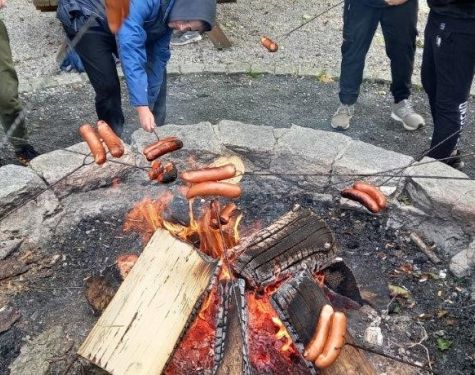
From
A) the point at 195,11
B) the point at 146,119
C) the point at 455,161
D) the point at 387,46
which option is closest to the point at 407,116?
the point at 387,46

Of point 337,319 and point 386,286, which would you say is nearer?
point 337,319

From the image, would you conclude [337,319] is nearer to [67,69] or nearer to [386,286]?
[386,286]

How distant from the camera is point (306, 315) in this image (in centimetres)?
285

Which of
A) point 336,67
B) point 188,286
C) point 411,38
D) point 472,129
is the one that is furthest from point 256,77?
point 188,286

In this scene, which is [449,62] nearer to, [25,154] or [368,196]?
[368,196]

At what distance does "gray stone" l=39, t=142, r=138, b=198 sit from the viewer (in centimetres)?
379

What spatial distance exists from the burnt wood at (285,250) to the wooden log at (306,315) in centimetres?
15

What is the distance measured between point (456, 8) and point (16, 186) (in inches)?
137

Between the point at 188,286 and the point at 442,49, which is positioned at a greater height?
the point at 442,49

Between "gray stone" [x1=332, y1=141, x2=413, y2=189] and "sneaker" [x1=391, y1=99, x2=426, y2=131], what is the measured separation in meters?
1.85

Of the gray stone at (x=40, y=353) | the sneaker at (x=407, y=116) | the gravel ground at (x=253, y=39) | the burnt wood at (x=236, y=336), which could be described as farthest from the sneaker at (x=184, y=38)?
the burnt wood at (x=236, y=336)

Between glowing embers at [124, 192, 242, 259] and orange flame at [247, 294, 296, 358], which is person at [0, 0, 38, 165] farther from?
orange flame at [247, 294, 296, 358]

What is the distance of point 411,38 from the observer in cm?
513

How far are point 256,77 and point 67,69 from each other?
245 centimetres
